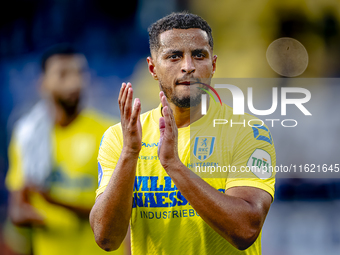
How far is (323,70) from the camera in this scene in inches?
232

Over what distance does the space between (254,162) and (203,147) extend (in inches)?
12.0

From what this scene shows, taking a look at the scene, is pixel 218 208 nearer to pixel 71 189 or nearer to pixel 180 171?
pixel 180 171

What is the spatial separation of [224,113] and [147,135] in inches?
18.9

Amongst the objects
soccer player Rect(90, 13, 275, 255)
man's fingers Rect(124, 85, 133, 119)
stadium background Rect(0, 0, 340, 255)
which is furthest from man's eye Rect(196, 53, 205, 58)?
stadium background Rect(0, 0, 340, 255)

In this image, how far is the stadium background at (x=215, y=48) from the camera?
5.29 meters

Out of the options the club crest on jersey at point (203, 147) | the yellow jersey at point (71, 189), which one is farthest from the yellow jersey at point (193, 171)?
the yellow jersey at point (71, 189)

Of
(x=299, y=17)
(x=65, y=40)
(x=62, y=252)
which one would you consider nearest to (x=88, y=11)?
(x=65, y=40)

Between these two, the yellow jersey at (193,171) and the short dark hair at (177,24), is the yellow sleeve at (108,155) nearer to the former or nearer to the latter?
the yellow jersey at (193,171)

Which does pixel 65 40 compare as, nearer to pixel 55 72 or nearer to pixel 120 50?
pixel 120 50

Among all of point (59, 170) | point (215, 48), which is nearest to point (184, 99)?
point (59, 170)

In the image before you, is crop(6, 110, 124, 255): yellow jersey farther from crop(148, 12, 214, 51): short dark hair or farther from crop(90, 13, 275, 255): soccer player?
crop(148, 12, 214, 51): short dark hair

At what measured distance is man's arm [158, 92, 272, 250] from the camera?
1558mm

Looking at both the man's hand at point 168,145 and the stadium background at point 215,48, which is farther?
the stadium background at point 215,48

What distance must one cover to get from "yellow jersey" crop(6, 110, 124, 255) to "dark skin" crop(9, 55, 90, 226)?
0.16 feet
